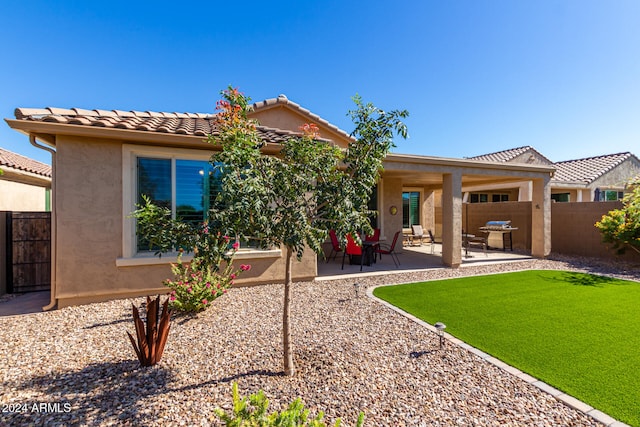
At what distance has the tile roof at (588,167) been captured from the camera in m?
19.9

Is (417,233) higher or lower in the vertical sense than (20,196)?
lower

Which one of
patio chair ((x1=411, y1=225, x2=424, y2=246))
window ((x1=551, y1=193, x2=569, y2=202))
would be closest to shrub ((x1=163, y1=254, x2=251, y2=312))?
patio chair ((x1=411, y1=225, x2=424, y2=246))

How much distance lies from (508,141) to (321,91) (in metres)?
20.7

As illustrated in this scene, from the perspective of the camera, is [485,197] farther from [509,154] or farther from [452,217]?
[452,217]

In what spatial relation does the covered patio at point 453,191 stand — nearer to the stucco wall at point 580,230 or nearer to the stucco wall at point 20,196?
the stucco wall at point 580,230

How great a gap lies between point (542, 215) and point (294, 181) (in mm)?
12695

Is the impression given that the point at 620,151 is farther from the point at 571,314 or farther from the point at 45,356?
the point at 45,356

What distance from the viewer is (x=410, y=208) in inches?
700

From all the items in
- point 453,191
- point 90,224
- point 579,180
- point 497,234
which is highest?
point 579,180

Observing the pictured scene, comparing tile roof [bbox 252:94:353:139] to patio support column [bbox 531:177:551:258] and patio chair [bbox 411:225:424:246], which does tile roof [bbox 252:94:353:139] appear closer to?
patio chair [bbox 411:225:424:246]

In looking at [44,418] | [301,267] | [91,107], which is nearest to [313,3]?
[91,107]

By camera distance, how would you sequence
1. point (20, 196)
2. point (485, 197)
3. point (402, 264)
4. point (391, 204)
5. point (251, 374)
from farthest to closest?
point (485, 197)
point (391, 204)
point (20, 196)
point (402, 264)
point (251, 374)

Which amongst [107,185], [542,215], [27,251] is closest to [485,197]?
[542,215]

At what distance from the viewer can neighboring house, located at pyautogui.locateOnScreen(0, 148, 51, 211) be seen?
9.88 metres
